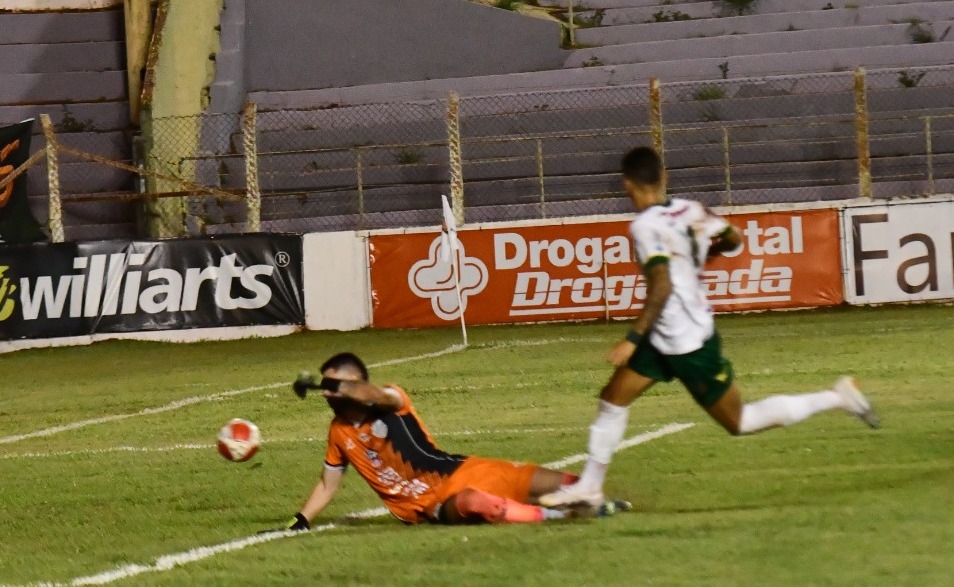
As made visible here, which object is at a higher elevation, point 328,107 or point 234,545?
point 328,107

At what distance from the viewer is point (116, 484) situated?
30.2ft

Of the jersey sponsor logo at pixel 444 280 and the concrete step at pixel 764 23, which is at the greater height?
the concrete step at pixel 764 23

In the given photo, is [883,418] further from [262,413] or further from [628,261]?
[628,261]

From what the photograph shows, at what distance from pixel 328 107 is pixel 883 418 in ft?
56.3

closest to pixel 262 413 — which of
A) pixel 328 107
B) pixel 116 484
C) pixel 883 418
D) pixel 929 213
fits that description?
pixel 116 484

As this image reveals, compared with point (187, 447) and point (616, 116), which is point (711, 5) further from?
point (187, 447)

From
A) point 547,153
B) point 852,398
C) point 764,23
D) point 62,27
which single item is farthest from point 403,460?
point 62,27

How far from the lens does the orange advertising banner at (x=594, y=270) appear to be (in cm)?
2020

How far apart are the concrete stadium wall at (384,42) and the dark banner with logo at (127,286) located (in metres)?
8.42

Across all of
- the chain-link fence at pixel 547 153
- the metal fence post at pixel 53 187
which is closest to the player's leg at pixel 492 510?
the metal fence post at pixel 53 187

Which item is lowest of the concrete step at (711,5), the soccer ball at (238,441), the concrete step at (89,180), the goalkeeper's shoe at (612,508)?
the goalkeeper's shoe at (612,508)

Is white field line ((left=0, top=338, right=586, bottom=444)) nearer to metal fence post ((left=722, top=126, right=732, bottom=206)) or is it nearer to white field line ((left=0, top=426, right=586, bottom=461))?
white field line ((left=0, top=426, right=586, bottom=461))

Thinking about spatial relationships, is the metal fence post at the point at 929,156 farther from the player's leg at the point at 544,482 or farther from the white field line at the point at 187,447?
the player's leg at the point at 544,482

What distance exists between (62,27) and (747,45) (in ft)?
43.0
